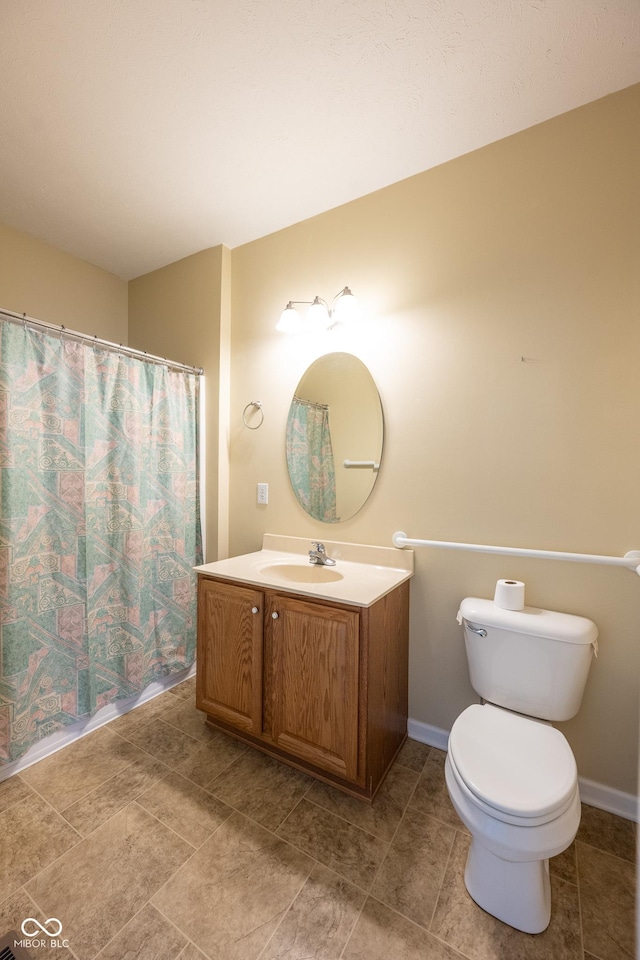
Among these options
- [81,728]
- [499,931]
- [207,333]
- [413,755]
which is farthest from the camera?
[207,333]

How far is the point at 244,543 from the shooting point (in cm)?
230

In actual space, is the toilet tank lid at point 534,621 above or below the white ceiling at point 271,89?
below

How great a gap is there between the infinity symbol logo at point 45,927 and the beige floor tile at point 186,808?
35 centimetres

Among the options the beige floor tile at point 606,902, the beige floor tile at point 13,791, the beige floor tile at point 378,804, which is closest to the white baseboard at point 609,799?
the beige floor tile at point 606,902

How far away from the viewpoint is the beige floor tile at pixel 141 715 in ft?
6.02

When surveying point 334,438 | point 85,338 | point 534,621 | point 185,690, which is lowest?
point 185,690

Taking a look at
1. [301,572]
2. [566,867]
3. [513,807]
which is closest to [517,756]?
[513,807]

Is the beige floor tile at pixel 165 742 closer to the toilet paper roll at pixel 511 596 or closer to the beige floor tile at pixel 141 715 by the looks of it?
the beige floor tile at pixel 141 715

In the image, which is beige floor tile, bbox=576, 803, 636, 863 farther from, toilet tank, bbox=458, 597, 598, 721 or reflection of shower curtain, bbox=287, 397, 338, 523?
reflection of shower curtain, bbox=287, 397, 338, 523

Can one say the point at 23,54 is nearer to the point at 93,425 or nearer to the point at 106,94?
the point at 106,94

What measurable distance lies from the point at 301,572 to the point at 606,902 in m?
1.42

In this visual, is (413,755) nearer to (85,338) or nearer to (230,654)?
(230,654)

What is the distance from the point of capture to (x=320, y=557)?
6.09 feet

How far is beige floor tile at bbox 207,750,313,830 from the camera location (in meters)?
1.38
